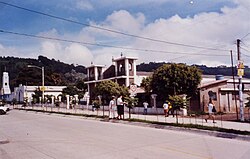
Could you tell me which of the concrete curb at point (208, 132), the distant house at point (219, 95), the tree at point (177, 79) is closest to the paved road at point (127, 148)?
the concrete curb at point (208, 132)

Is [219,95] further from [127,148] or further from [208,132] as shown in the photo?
[127,148]

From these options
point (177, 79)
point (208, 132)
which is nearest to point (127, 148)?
point (208, 132)

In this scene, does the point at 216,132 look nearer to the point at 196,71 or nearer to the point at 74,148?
the point at 74,148

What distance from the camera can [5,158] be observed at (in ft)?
34.8

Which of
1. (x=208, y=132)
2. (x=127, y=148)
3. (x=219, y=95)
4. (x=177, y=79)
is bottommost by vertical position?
(x=127, y=148)

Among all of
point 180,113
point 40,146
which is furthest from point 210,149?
point 180,113

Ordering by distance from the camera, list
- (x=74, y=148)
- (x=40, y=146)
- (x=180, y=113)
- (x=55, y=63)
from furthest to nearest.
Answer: (x=55, y=63) < (x=180, y=113) < (x=40, y=146) < (x=74, y=148)

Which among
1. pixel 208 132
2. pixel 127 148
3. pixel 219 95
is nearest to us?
pixel 127 148

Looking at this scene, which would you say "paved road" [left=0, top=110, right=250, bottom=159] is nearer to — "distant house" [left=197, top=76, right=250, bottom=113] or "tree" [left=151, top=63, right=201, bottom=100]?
"tree" [left=151, top=63, right=201, bottom=100]

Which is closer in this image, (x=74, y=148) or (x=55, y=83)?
(x=74, y=148)

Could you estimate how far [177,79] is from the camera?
111 feet

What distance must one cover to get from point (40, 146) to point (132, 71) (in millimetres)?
43835

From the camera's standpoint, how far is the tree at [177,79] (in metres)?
34.0

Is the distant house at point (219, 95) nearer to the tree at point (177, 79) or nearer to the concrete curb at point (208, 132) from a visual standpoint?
the tree at point (177, 79)
